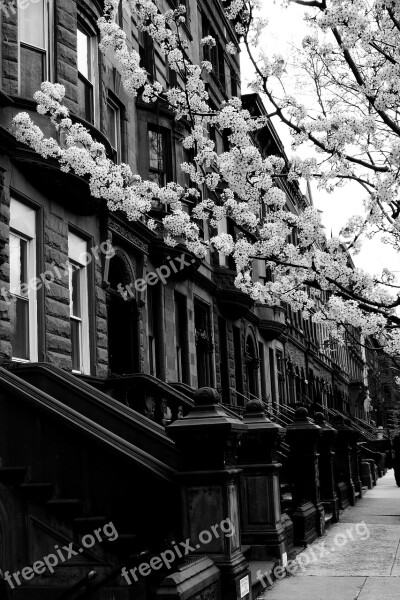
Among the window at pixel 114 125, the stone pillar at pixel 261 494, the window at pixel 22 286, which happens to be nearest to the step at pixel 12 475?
the stone pillar at pixel 261 494

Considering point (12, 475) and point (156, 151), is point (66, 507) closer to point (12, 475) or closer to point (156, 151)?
point (12, 475)

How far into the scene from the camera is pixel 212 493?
25.2 feet

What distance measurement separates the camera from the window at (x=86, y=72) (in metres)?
14.7

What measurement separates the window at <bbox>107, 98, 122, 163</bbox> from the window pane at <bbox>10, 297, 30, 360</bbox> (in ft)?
20.6

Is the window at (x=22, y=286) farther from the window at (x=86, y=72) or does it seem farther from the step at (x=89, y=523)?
the step at (x=89, y=523)

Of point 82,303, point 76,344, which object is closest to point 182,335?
point 82,303

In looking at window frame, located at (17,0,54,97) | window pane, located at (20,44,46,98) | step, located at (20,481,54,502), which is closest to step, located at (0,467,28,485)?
step, located at (20,481,54,502)

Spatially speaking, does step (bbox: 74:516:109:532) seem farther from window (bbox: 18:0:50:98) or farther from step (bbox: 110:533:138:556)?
window (bbox: 18:0:50:98)

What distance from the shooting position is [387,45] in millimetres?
7629

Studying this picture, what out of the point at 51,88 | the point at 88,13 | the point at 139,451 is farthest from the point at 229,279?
the point at 139,451

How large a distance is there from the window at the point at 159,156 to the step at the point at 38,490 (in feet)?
42.1

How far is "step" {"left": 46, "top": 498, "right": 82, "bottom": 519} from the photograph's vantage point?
779 centimetres

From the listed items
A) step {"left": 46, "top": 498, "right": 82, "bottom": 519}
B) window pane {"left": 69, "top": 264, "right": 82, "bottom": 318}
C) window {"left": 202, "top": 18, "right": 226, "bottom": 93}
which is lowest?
step {"left": 46, "top": 498, "right": 82, "bottom": 519}

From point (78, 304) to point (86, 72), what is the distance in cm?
463
